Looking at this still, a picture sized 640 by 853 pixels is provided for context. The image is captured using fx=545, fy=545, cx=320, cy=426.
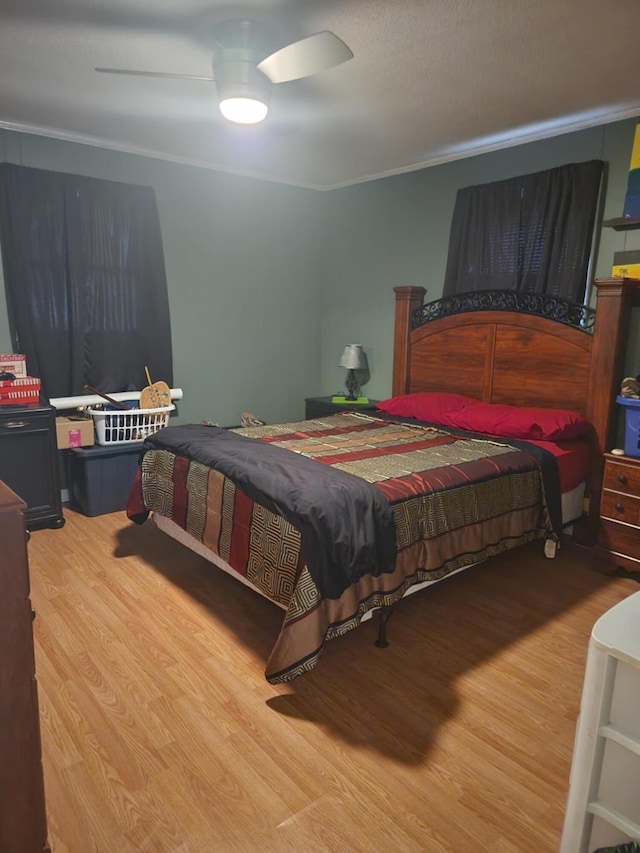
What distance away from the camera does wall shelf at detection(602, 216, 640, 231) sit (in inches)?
122

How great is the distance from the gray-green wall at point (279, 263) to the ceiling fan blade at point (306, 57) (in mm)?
2085

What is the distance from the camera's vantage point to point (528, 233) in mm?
3670

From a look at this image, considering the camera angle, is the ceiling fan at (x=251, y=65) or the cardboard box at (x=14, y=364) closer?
the ceiling fan at (x=251, y=65)

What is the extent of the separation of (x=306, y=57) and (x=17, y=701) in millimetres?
2307

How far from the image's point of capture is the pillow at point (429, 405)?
3.75 meters

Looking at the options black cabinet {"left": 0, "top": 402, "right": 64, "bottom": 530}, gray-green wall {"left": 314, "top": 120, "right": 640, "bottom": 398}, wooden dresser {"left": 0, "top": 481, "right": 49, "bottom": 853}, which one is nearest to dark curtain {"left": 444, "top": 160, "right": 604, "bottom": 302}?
gray-green wall {"left": 314, "top": 120, "right": 640, "bottom": 398}

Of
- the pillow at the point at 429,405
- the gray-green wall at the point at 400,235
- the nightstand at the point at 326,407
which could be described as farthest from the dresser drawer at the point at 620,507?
the nightstand at the point at 326,407

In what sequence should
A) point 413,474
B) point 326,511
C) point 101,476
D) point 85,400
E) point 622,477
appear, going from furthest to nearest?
point 85,400 → point 101,476 → point 622,477 → point 413,474 → point 326,511

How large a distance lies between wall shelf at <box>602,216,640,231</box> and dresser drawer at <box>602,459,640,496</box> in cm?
138

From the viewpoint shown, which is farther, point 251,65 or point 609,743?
point 251,65

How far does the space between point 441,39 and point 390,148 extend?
1.66 metres

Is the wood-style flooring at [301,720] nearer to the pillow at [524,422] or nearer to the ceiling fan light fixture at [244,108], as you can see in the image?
the pillow at [524,422]

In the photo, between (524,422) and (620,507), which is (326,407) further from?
(620,507)

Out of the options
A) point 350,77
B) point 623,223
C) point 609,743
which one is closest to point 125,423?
point 350,77
